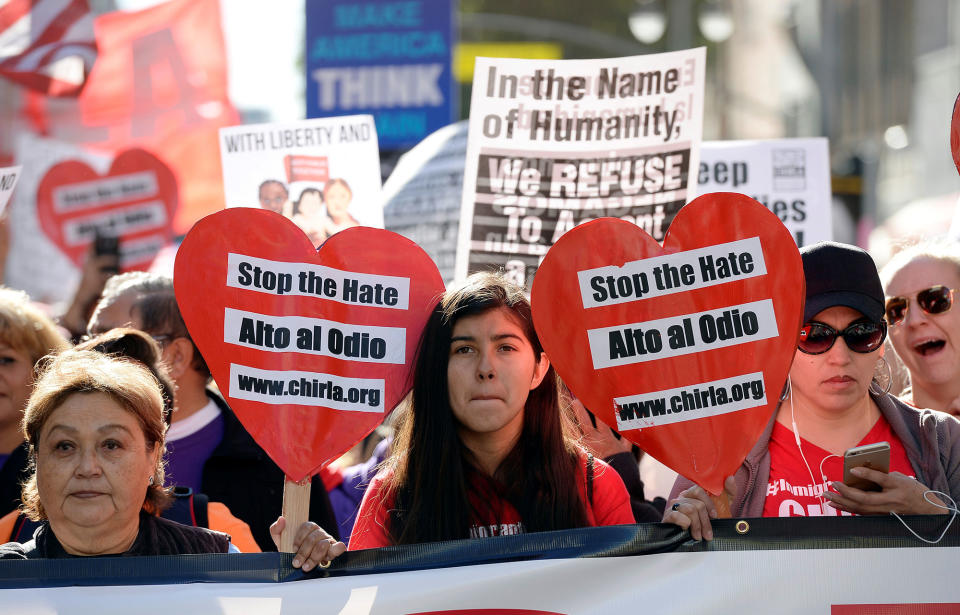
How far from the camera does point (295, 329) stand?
2.71m

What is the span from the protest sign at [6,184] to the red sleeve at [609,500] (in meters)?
2.14

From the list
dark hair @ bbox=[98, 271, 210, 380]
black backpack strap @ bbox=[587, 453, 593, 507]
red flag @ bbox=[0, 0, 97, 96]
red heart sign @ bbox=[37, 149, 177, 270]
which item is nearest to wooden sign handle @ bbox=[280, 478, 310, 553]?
black backpack strap @ bbox=[587, 453, 593, 507]

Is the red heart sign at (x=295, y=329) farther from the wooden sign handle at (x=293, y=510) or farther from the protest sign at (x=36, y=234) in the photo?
the protest sign at (x=36, y=234)

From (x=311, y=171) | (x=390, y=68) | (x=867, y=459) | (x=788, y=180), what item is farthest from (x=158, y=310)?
(x=390, y=68)

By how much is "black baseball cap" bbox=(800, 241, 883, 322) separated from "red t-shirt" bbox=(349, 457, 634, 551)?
0.60m

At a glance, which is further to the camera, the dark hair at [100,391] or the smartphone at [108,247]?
the smartphone at [108,247]

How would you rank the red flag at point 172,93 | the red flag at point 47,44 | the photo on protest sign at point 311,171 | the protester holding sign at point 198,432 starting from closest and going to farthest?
1. the protester holding sign at point 198,432
2. the photo on protest sign at point 311,171
3. the red flag at point 47,44
4. the red flag at point 172,93

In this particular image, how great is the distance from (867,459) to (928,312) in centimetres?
150

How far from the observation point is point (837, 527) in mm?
2441

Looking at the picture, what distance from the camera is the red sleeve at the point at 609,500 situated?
2.79 metres

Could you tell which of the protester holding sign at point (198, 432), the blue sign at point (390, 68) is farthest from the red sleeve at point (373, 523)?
the blue sign at point (390, 68)

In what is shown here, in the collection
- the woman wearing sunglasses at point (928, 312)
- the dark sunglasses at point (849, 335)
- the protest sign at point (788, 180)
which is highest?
the protest sign at point (788, 180)

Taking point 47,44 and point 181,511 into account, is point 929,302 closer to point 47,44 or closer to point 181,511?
point 181,511

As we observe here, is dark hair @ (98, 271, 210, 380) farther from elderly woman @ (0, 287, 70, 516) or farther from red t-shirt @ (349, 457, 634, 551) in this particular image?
red t-shirt @ (349, 457, 634, 551)
